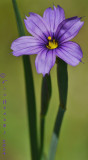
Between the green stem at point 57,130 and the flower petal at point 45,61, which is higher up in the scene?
the flower petal at point 45,61

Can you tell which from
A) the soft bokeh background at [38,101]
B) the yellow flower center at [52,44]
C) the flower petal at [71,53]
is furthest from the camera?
the soft bokeh background at [38,101]

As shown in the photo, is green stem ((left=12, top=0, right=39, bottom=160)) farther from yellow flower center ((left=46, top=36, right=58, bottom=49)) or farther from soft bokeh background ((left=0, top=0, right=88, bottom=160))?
soft bokeh background ((left=0, top=0, right=88, bottom=160))

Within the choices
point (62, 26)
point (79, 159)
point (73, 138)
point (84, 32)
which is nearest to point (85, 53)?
point (84, 32)

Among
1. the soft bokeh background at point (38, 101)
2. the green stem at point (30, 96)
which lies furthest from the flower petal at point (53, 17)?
the soft bokeh background at point (38, 101)

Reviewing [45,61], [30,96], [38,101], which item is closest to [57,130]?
[30,96]

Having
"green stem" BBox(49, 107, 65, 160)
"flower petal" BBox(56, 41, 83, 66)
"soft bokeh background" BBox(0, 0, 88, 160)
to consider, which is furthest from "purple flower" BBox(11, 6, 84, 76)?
"soft bokeh background" BBox(0, 0, 88, 160)

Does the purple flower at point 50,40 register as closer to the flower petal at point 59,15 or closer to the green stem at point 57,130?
the flower petal at point 59,15
